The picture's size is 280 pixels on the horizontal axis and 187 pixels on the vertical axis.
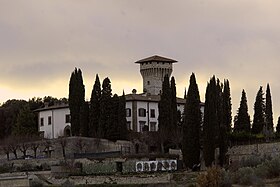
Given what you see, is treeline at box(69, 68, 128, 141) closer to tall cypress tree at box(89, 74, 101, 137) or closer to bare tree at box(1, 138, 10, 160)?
tall cypress tree at box(89, 74, 101, 137)

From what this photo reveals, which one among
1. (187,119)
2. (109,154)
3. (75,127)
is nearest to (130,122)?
(75,127)

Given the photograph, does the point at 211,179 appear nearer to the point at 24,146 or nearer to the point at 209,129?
the point at 209,129

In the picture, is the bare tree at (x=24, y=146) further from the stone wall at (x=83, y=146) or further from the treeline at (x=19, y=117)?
the treeline at (x=19, y=117)

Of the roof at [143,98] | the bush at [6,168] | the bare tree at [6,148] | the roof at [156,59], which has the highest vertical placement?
the roof at [156,59]

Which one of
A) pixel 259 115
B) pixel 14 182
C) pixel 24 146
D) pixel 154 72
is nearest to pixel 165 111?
pixel 259 115

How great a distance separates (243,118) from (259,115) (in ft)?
5.17

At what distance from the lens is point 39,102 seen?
8512 centimetres

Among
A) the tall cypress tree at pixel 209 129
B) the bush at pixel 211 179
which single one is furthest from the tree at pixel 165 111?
the bush at pixel 211 179

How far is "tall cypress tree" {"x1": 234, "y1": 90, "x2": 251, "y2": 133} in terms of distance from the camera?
59.3 meters

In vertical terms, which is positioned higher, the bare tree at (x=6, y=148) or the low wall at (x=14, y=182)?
the bare tree at (x=6, y=148)

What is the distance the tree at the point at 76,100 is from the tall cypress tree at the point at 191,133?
14.0 m

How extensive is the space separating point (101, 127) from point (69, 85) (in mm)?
5610

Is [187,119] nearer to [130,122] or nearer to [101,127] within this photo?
[101,127]

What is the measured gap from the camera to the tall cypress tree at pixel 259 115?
58.2 meters
